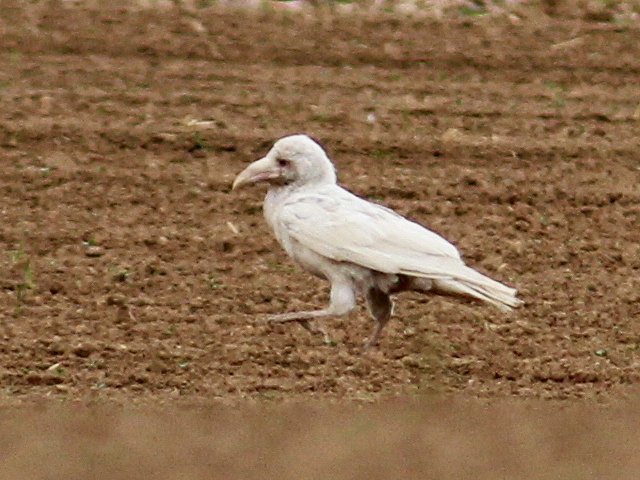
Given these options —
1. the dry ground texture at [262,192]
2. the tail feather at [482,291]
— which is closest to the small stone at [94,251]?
the dry ground texture at [262,192]

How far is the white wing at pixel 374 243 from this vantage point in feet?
24.9

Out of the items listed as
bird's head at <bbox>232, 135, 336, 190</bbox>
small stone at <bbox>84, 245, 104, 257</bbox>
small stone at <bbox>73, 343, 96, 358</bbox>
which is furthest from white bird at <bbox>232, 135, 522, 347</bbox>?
small stone at <bbox>84, 245, 104, 257</bbox>

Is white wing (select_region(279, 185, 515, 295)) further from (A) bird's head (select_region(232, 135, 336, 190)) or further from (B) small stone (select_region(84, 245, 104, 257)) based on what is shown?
(B) small stone (select_region(84, 245, 104, 257))

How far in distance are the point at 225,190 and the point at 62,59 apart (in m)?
2.57

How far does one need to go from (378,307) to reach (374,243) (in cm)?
56

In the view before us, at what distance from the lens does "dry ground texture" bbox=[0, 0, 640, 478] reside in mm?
8547

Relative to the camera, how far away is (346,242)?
761 cm

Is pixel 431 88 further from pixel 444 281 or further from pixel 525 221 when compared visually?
pixel 444 281

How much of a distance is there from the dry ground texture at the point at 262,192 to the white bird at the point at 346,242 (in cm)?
47

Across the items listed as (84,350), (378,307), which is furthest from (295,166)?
(84,350)

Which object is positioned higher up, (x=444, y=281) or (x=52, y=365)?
(x=444, y=281)

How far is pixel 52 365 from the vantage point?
8469mm

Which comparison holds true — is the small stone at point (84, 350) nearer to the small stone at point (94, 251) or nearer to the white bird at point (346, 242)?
the white bird at point (346, 242)

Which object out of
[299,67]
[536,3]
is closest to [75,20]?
[299,67]
